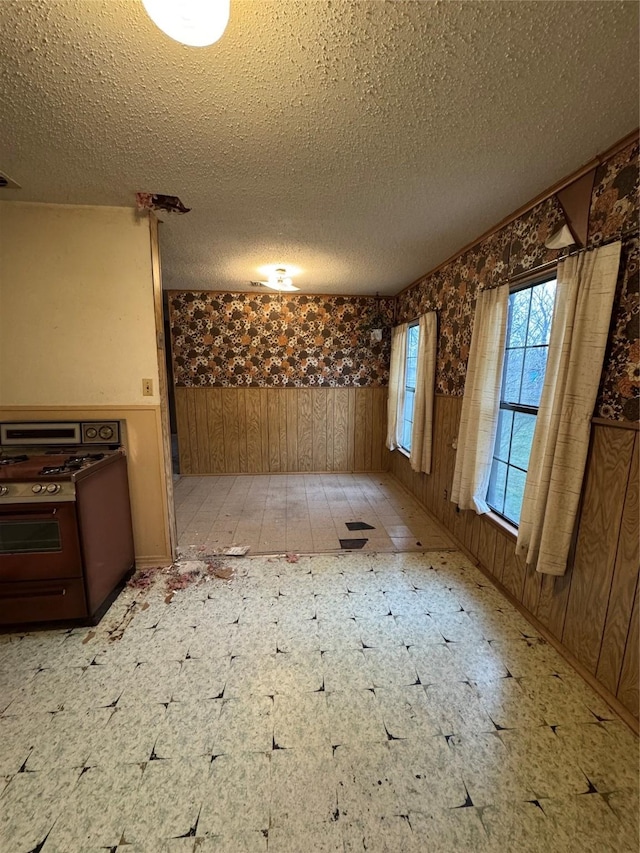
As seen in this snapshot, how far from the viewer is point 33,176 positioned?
66.4 inches

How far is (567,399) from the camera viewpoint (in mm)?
1541

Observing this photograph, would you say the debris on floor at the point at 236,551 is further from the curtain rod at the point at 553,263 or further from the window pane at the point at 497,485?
the curtain rod at the point at 553,263

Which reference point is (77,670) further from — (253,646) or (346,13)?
(346,13)

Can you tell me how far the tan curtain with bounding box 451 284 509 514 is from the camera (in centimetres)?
214

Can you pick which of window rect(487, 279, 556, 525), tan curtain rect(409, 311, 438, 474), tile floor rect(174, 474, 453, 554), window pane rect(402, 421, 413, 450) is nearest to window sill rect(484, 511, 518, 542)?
window rect(487, 279, 556, 525)

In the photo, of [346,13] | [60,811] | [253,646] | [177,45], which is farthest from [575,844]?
[177,45]

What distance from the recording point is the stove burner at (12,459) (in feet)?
6.18

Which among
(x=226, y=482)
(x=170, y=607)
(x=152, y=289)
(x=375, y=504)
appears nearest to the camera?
(x=170, y=607)

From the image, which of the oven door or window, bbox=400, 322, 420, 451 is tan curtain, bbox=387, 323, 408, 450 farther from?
the oven door

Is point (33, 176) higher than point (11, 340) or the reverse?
higher

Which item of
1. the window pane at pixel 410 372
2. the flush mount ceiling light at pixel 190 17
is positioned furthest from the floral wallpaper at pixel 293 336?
the flush mount ceiling light at pixel 190 17

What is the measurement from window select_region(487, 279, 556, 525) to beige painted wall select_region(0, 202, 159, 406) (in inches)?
93.4

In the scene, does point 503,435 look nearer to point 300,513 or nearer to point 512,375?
point 512,375

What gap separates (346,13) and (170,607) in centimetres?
267
